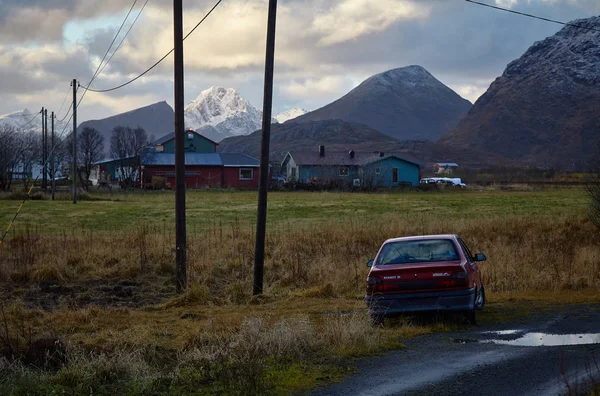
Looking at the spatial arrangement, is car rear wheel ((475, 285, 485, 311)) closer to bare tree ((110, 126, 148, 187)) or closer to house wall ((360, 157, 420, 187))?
bare tree ((110, 126, 148, 187))

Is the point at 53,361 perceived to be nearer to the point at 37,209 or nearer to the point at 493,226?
the point at 493,226

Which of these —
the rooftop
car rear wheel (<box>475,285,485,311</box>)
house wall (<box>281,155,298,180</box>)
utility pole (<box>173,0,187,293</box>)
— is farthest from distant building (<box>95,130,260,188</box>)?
car rear wheel (<box>475,285,485,311</box>)

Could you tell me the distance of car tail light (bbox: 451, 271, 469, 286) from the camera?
12.6 m

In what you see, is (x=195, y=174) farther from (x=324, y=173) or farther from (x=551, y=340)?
(x=551, y=340)

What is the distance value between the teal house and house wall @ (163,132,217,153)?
10.9 meters

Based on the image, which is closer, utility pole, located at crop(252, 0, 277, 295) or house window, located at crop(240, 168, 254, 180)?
utility pole, located at crop(252, 0, 277, 295)

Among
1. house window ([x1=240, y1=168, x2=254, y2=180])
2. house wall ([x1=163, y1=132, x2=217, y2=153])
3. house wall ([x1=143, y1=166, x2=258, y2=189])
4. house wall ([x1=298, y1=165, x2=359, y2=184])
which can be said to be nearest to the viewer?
house wall ([x1=143, y1=166, x2=258, y2=189])

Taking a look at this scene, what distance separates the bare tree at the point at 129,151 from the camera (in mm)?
87188

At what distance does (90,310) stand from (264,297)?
4.20 metres

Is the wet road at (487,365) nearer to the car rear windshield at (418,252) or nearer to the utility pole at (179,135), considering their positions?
the car rear windshield at (418,252)

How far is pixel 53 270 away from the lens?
20078 millimetres

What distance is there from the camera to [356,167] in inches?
3711

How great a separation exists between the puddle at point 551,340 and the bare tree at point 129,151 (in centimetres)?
7607

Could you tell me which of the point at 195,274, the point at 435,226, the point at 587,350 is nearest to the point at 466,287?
the point at 587,350
